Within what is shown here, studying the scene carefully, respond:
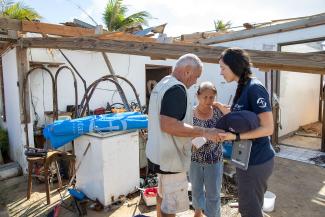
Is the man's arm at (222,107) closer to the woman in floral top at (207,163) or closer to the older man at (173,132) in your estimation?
the woman in floral top at (207,163)

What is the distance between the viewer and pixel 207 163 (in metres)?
3.15

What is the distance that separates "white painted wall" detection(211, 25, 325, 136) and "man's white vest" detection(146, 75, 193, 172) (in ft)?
18.4

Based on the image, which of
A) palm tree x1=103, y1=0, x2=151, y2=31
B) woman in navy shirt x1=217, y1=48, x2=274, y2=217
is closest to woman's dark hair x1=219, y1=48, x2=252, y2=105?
woman in navy shirt x1=217, y1=48, x2=274, y2=217

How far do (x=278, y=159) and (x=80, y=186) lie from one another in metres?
4.78

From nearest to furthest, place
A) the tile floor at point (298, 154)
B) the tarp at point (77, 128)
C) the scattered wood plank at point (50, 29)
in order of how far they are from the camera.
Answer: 1. the tarp at point (77, 128)
2. the scattered wood plank at point (50, 29)
3. the tile floor at point (298, 154)

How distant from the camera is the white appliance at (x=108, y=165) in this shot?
161 inches

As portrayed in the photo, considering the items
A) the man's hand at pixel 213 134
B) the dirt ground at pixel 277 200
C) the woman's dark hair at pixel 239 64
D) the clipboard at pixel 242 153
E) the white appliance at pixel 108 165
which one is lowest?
the dirt ground at pixel 277 200

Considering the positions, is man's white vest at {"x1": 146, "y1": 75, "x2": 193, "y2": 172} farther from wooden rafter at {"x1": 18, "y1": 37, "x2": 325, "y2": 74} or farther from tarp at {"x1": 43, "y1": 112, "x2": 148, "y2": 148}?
tarp at {"x1": 43, "y1": 112, "x2": 148, "y2": 148}

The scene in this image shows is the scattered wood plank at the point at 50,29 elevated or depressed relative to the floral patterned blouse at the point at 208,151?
elevated

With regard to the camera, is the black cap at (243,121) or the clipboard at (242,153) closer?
the black cap at (243,121)

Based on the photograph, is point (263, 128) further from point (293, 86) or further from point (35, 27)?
point (293, 86)

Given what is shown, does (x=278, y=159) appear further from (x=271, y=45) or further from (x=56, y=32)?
(x=56, y=32)

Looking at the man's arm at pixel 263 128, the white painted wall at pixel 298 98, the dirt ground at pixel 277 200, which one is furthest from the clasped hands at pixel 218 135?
the white painted wall at pixel 298 98

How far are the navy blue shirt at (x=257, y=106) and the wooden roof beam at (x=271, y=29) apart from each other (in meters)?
5.41
